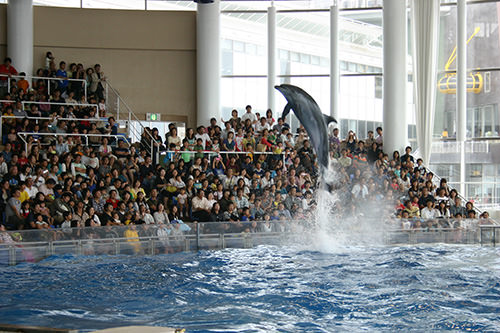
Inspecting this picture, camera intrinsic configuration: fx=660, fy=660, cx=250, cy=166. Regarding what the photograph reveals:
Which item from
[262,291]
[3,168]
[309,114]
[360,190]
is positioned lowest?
[262,291]

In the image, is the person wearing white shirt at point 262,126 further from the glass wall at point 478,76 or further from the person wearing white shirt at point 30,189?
the person wearing white shirt at point 30,189

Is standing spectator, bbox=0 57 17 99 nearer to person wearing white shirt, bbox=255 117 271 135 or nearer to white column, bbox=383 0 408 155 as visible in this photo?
person wearing white shirt, bbox=255 117 271 135

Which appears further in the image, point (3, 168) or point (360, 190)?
point (360, 190)

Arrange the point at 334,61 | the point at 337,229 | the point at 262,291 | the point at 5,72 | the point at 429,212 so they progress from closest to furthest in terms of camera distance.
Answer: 1. the point at 262,291
2. the point at 337,229
3. the point at 429,212
4. the point at 5,72
5. the point at 334,61

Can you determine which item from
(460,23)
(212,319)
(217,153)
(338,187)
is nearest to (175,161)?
(217,153)

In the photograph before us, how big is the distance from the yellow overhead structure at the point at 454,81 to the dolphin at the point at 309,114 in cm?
1043

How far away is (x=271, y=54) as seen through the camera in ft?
66.7

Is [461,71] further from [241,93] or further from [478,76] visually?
[241,93]

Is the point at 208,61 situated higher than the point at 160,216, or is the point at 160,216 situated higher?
the point at 208,61

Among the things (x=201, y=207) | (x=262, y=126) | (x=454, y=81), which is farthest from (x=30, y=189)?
(x=454, y=81)

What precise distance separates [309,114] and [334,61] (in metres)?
10.1

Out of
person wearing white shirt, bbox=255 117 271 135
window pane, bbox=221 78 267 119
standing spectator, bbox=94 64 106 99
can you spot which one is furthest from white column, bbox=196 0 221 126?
standing spectator, bbox=94 64 106 99

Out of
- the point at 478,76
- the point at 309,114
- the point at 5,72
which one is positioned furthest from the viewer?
the point at 478,76

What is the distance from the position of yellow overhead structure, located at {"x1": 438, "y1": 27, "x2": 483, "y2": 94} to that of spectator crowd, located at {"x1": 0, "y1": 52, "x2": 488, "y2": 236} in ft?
11.8
